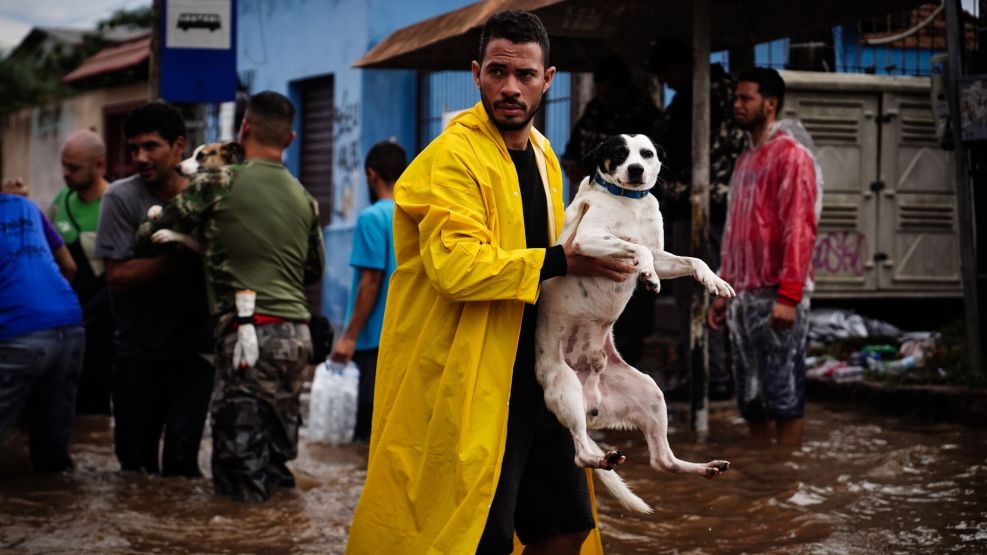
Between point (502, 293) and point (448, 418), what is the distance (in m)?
0.40

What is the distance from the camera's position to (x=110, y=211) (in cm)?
635

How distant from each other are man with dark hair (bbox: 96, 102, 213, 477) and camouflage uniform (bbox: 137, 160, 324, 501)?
0.40m

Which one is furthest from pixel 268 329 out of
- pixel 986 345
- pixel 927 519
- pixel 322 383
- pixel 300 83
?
pixel 300 83

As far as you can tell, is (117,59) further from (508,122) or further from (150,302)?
(508,122)

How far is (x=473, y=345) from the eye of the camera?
351 cm

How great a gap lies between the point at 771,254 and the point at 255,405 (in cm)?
289

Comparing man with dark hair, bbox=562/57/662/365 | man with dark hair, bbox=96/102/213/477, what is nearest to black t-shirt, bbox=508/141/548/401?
man with dark hair, bbox=96/102/213/477

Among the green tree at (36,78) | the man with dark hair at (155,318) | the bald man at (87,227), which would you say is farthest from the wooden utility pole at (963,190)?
the green tree at (36,78)

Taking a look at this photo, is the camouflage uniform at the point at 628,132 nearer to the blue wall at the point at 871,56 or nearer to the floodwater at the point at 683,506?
the floodwater at the point at 683,506

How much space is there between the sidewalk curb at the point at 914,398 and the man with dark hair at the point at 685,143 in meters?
1.74

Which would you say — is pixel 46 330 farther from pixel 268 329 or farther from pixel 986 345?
pixel 986 345

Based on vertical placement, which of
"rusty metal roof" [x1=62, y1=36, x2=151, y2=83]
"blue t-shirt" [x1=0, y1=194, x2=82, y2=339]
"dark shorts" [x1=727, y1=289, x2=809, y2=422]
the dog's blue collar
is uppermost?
"rusty metal roof" [x1=62, y1=36, x2=151, y2=83]

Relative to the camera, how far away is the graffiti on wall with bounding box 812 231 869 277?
11.1 meters

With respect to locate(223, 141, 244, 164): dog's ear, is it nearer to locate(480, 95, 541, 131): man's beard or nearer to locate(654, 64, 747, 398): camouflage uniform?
locate(480, 95, 541, 131): man's beard
